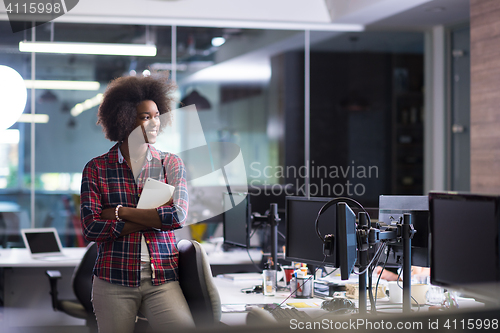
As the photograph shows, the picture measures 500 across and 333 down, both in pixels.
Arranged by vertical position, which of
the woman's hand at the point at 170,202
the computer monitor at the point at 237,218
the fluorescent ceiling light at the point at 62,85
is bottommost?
the computer monitor at the point at 237,218

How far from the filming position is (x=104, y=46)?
4.65 metres

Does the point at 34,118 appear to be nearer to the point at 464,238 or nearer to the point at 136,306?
the point at 136,306

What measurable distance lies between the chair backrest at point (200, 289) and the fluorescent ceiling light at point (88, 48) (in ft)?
9.67

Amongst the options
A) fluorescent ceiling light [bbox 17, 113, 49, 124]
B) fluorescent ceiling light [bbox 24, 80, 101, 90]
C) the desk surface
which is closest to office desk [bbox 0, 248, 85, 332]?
the desk surface

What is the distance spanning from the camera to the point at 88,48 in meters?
4.58

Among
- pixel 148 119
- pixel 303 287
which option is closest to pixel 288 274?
pixel 303 287

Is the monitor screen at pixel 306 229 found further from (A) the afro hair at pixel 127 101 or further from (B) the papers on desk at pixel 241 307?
(A) the afro hair at pixel 127 101

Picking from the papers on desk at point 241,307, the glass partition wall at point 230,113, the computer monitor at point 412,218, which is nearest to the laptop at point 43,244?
the glass partition wall at point 230,113

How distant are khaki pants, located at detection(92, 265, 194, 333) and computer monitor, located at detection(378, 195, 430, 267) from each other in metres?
0.96

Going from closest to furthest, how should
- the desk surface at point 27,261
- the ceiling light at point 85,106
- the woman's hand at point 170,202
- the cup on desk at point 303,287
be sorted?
1. the woman's hand at point 170,202
2. the cup on desk at point 303,287
3. the desk surface at point 27,261
4. the ceiling light at point 85,106

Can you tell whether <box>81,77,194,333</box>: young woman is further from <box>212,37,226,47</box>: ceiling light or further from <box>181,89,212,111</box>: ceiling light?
<box>212,37,226,47</box>: ceiling light

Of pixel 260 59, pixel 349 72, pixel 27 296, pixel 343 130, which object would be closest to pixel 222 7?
pixel 260 59

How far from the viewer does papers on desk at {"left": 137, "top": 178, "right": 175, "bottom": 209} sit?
2.21 meters

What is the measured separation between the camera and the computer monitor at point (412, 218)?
2.21m
